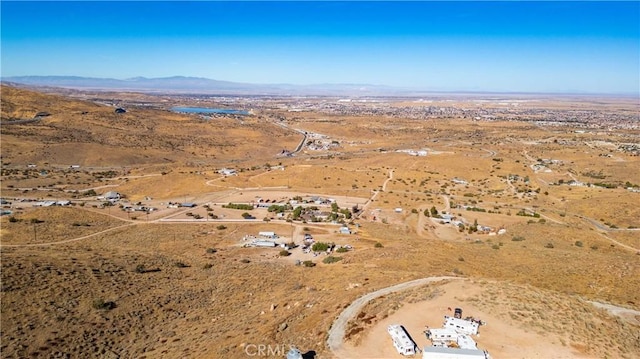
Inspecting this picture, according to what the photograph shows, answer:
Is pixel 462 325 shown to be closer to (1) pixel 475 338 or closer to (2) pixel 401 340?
(1) pixel 475 338

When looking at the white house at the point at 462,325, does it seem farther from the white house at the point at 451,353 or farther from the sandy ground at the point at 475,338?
the white house at the point at 451,353

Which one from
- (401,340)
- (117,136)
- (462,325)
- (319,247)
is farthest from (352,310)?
(117,136)

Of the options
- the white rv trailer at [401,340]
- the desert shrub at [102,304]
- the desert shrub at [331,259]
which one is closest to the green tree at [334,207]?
the desert shrub at [331,259]

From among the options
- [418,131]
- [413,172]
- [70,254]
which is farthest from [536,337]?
[418,131]

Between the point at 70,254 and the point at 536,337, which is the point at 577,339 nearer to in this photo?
the point at 536,337

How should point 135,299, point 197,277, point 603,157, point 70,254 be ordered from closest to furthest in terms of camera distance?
point 135,299 < point 197,277 < point 70,254 < point 603,157

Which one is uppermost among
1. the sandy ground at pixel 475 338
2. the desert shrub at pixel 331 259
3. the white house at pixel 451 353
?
the white house at pixel 451 353

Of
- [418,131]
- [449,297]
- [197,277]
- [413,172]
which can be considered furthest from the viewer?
[418,131]
